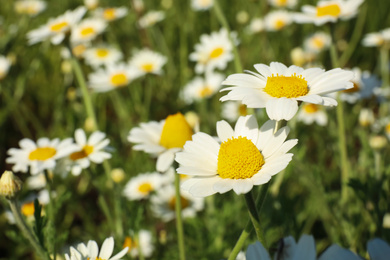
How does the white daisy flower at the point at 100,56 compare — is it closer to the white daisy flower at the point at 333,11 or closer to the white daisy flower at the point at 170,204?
the white daisy flower at the point at 170,204

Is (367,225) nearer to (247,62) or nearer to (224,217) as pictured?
(224,217)

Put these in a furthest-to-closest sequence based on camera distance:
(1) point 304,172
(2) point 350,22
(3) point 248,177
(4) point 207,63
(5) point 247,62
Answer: (2) point 350,22
(5) point 247,62
(4) point 207,63
(1) point 304,172
(3) point 248,177

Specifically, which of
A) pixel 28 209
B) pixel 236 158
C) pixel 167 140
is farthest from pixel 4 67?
pixel 236 158

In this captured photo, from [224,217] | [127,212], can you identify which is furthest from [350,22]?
[127,212]

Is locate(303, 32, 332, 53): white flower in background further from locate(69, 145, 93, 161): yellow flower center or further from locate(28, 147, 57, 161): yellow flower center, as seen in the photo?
locate(28, 147, 57, 161): yellow flower center

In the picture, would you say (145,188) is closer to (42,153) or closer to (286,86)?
(42,153)
